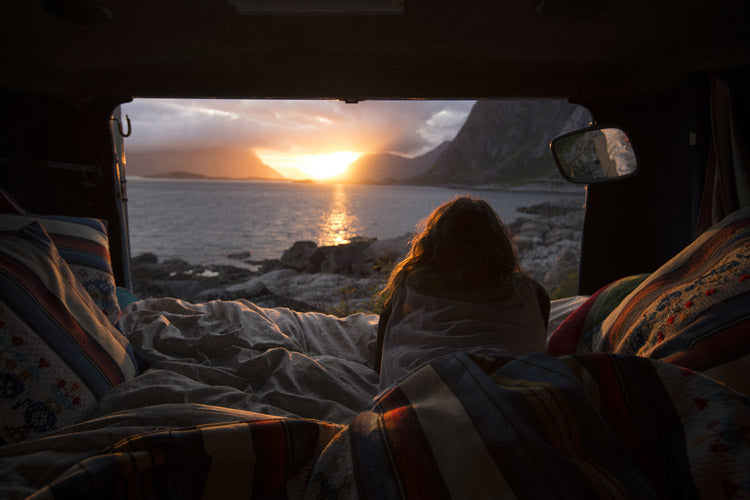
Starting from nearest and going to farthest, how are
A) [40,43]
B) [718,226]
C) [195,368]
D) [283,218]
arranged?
1. [718,226]
2. [195,368]
3. [40,43]
4. [283,218]

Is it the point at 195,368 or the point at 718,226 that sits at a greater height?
the point at 718,226

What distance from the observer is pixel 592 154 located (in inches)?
111

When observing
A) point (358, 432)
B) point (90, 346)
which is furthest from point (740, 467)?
point (90, 346)

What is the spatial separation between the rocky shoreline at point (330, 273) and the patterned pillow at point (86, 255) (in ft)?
5.91

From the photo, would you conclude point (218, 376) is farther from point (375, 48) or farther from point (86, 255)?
point (375, 48)

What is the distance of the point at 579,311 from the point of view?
6.18ft

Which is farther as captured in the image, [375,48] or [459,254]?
[375,48]

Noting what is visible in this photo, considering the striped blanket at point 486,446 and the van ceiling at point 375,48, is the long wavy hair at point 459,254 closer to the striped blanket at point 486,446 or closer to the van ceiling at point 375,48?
the striped blanket at point 486,446

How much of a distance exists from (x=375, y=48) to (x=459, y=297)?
59.5 inches

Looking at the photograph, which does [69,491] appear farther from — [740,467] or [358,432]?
[740,467]

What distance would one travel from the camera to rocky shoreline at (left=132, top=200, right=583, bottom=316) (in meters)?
5.53

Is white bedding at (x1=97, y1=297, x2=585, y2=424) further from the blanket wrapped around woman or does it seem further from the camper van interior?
the blanket wrapped around woman

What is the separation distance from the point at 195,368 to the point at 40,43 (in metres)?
1.99

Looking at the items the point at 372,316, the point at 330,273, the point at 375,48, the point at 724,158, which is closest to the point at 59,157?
the point at 375,48
